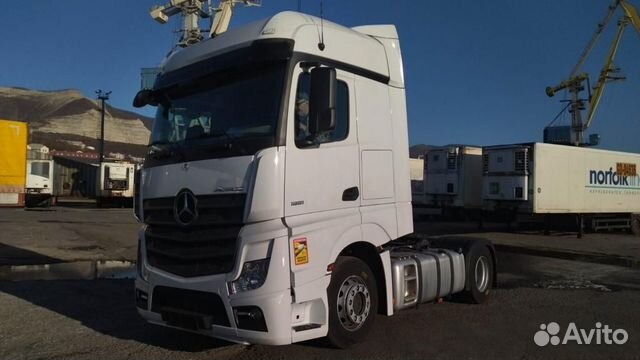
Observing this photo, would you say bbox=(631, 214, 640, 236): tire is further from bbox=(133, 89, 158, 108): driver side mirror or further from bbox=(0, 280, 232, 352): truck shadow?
bbox=(133, 89, 158, 108): driver side mirror

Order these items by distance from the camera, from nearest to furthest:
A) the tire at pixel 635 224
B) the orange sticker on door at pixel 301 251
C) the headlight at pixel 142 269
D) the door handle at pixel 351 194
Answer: the orange sticker on door at pixel 301 251, the door handle at pixel 351 194, the headlight at pixel 142 269, the tire at pixel 635 224

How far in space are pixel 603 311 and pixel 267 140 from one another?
19.0 ft

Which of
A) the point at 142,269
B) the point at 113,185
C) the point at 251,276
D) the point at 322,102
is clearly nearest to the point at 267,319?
the point at 251,276

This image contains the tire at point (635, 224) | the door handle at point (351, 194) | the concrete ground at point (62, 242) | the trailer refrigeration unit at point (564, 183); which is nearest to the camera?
the door handle at point (351, 194)

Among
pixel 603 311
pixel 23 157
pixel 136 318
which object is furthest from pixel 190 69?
pixel 23 157

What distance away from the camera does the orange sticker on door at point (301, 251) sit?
455 cm

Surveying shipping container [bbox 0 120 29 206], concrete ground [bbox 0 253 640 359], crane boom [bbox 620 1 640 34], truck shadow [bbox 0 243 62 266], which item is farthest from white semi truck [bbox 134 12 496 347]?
crane boom [bbox 620 1 640 34]

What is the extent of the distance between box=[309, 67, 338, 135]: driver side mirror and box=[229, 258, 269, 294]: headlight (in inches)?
50.4

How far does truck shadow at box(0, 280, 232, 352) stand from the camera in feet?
19.0

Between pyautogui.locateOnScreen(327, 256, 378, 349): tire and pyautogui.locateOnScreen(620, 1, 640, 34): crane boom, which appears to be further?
pyautogui.locateOnScreen(620, 1, 640, 34): crane boom

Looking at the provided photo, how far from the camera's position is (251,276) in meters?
4.48

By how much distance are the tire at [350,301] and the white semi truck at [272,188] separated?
14 mm

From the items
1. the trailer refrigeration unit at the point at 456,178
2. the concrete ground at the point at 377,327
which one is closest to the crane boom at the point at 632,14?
the trailer refrigeration unit at the point at 456,178

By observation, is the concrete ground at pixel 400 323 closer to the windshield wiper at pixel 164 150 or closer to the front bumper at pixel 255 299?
the front bumper at pixel 255 299
